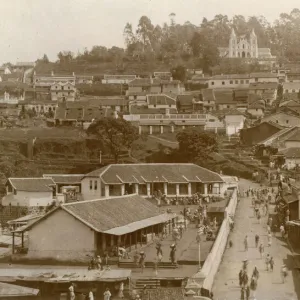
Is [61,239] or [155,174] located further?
[155,174]

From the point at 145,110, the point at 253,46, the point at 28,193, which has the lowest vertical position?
the point at 28,193

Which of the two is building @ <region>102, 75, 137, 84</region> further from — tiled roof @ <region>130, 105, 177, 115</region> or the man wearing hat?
the man wearing hat

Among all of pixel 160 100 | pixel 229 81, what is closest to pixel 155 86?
pixel 160 100

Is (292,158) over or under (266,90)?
under

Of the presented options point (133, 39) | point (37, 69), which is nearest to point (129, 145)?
point (37, 69)

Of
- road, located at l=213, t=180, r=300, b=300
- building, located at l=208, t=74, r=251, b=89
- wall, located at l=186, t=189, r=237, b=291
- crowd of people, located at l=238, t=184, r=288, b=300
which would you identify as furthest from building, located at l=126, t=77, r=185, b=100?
wall, located at l=186, t=189, r=237, b=291

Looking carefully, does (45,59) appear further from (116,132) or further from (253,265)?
(253,265)

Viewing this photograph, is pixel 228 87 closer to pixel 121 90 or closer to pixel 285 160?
pixel 121 90

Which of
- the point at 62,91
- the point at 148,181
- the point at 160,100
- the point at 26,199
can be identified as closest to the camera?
the point at 26,199
